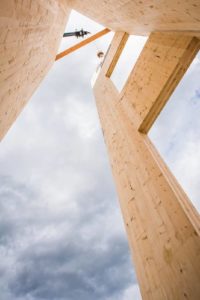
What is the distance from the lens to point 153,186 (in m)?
3.21

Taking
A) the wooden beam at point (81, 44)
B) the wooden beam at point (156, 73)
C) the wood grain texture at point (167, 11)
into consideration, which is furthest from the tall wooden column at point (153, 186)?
the wooden beam at point (81, 44)

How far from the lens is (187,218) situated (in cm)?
254

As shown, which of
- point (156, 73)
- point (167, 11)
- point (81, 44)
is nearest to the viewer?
point (167, 11)

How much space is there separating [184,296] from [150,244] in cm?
78

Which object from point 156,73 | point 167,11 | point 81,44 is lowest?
point 81,44

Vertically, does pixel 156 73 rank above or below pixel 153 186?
above

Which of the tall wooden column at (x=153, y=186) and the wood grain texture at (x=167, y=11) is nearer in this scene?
the wood grain texture at (x=167, y=11)

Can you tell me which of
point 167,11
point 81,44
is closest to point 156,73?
point 167,11

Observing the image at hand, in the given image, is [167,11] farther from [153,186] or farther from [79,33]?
Result: [79,33]

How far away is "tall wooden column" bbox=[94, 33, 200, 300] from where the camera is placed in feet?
7.98

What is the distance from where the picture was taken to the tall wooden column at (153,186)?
2432mm

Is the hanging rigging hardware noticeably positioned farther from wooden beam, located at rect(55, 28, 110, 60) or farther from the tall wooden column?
the tall wooden column

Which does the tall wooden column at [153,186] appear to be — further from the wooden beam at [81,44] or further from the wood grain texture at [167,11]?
the wooden beam at [81,44]

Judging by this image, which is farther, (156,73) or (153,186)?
(156,73)
